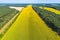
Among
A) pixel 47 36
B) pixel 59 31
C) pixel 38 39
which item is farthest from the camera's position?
pixel 59 31

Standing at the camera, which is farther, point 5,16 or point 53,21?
point 5,16

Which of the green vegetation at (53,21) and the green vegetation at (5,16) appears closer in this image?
the green vegetation at (53,21)

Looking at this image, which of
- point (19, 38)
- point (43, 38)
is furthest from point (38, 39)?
point (19, 38)

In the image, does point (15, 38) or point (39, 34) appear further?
point (39, 34)

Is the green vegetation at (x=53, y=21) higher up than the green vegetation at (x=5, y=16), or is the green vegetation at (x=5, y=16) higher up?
the green vegetation at (x=53, y=21)

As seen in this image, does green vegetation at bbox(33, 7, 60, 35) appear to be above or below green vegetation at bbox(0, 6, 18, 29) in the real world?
above

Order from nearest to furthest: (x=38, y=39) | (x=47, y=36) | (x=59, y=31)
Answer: (x=38, y=39) → (x=47, y=36) → (x=59, y=31)

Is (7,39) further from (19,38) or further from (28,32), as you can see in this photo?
(28,32)

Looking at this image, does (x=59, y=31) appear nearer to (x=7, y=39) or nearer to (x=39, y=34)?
(x=39, y=34)

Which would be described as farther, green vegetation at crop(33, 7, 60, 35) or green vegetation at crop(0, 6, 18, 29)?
green vegetation at crop(0, 6, 18, 29)

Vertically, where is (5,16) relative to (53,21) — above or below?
below
